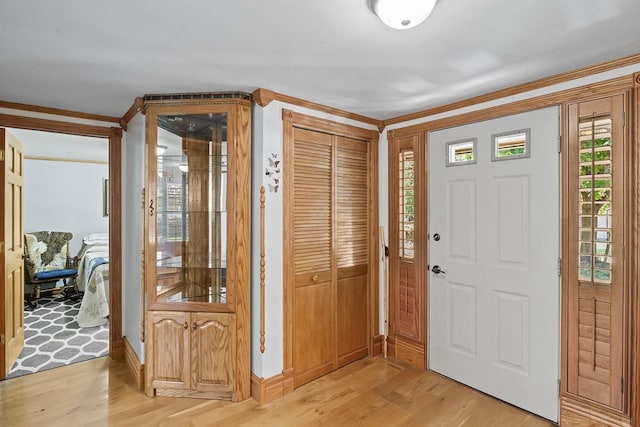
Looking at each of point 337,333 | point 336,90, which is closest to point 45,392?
point 337,333

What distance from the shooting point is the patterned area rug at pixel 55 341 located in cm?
308

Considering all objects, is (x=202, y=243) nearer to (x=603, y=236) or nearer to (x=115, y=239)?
(x=115, y=239)

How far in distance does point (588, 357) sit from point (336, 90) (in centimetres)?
243

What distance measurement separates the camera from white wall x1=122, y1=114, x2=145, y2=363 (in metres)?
2.79

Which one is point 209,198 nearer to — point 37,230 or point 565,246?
point 565,246

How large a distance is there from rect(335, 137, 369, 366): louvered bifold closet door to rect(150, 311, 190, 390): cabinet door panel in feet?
4.24

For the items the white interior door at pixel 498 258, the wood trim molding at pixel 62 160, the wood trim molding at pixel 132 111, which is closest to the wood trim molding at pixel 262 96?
the wood trim molding at pixel 132 111

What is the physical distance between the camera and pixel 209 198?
262cm

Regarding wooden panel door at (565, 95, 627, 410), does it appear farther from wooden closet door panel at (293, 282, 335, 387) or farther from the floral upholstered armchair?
the floral upholstered armchair

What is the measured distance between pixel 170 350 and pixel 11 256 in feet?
5.79

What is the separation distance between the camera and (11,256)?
298 cm

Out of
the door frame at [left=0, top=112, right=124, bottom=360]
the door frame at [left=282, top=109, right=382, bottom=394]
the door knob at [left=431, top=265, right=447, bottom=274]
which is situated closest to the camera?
the door frame at [left=282, top=109, right=382, bottom=394]

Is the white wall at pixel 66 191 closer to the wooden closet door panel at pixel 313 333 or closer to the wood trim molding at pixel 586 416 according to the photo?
the wooden closet door panel at pixel 313 333

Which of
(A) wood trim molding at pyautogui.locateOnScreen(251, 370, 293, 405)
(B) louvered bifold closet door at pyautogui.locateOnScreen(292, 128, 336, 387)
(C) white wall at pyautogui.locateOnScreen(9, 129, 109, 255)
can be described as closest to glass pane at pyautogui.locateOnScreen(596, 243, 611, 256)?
(B) louvered bifold closet door at pyautogui.locateOnScreen(292, 128, 336, 387)
